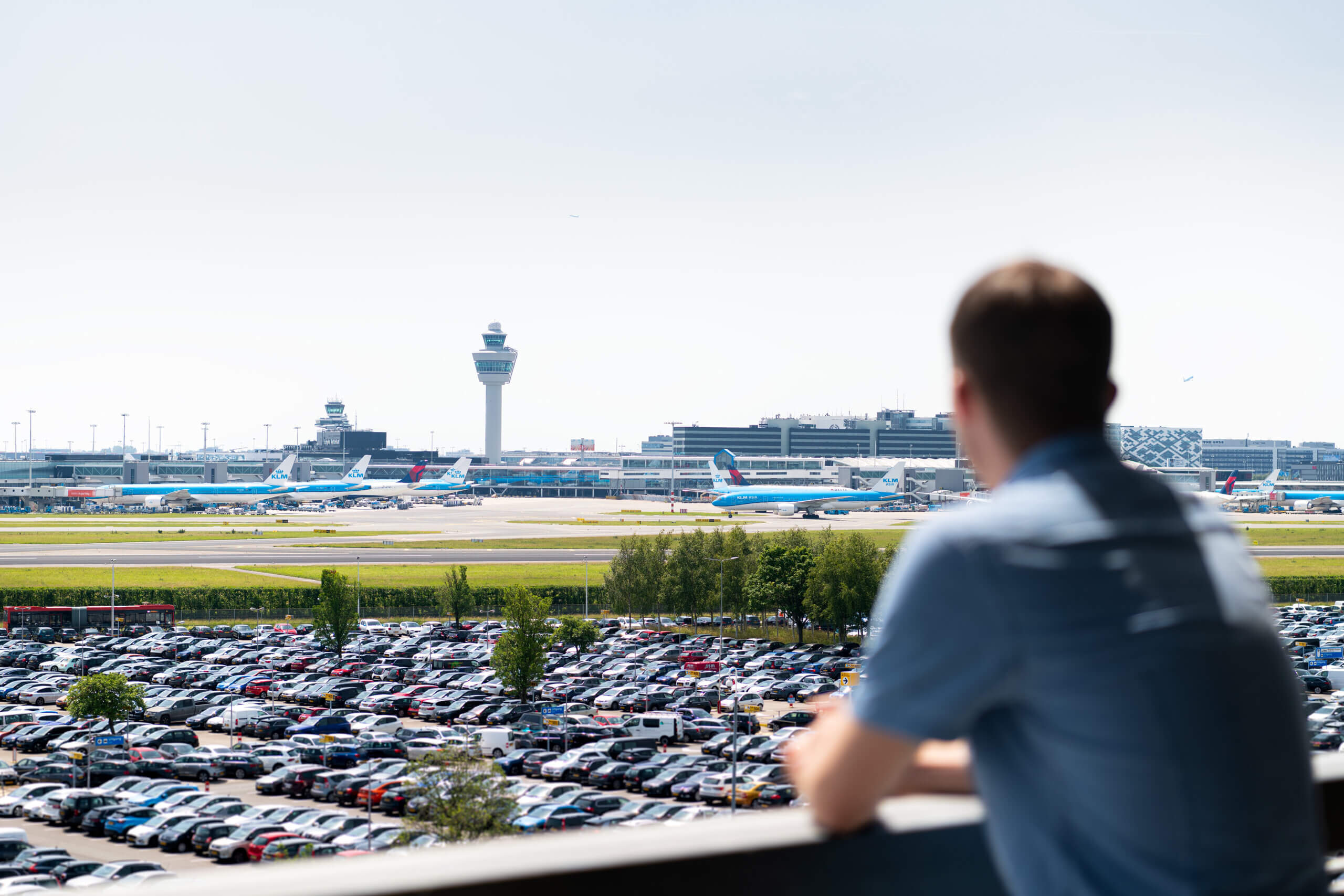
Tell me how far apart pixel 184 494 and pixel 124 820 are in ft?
353

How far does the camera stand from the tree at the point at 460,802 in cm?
2081

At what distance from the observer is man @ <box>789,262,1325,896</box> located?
4.98ft

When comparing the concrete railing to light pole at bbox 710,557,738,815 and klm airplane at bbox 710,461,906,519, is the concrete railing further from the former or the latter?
klm airplane at bbox 710,461,906,519

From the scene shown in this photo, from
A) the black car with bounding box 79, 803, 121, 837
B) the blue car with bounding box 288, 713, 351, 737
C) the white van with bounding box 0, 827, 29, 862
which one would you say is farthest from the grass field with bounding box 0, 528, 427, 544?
the white van with bounding box 0, 827, 29, 862

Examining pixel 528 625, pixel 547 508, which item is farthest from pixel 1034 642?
pixel 547 508

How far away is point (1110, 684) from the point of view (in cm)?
153

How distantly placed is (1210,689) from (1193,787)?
0.12 m

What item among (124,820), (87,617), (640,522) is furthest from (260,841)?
(640,522)

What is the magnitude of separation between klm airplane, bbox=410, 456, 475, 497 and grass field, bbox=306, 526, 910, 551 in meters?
74.6

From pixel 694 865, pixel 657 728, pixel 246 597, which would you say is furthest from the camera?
pixel 246 597

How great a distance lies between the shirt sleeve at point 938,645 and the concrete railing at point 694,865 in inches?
15.0

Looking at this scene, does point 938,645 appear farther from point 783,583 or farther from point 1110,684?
point 783,583

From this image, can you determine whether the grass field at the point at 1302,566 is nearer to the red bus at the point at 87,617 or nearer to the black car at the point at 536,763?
the black car at the point at 536,763

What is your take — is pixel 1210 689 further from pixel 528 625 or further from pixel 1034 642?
pixel 528 625
